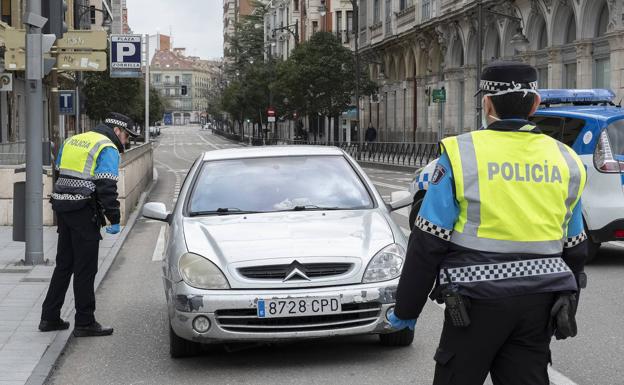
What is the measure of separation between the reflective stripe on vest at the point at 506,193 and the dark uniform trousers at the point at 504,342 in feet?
0.66

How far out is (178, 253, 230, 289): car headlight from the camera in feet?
21.3

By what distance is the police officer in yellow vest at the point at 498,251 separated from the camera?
351cm

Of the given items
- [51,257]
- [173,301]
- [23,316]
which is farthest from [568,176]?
[51,257]

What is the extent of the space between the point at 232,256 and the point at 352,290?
31.3 inches

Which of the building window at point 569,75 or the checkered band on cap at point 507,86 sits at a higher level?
the building window at point 569,75

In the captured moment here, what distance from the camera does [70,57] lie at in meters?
13.4

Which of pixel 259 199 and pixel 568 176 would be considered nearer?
pixel 568 176

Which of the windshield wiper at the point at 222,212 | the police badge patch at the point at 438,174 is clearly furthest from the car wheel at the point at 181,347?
the police badge patch at the point at 438,174

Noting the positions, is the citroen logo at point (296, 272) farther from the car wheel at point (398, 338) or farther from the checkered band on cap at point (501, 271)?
the checkered band on cap at point (501, 271)

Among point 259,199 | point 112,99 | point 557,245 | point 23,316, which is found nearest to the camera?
point 557,245

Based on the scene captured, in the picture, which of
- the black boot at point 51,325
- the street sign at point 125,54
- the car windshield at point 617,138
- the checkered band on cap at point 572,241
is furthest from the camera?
the street sign at point 125,54

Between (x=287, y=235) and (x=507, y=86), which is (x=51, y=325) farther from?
(x=507, y=86)

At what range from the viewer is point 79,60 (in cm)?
1333

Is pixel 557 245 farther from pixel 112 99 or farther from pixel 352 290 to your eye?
pixel 112 99
